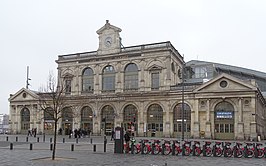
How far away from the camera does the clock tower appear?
2606 inches

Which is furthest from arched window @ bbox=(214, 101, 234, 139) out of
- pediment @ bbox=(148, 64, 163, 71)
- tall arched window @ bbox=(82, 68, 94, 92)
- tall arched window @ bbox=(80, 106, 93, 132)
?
tall arched window @ bbox=(82, 68, 94, 92)

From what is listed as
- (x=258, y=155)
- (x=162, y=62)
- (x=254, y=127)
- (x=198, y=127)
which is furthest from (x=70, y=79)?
(x=258, y=155)

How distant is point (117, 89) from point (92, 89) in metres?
5.94

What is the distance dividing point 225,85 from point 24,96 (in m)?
42.9

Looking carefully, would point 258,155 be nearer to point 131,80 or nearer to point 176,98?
point 176,98

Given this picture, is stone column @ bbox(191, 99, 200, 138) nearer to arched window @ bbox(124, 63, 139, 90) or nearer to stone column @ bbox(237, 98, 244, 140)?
stone column @ bbox(237, 98, 244, 140)

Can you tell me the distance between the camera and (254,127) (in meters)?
52.1

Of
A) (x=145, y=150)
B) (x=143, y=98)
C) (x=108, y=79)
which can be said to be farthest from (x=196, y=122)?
(x=145, y=150)

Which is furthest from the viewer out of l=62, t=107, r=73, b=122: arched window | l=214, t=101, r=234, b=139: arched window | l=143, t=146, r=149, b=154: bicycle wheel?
l=62, t=107, r=73, b=122: arched window

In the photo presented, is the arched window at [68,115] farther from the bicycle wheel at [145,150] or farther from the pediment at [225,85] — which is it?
the bicycle wheel at [145,150]

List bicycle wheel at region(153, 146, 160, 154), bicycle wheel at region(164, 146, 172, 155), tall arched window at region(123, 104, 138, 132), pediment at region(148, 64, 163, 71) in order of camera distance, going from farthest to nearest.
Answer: tall arched window at region(123, 104, 138, 132)
pediment at region(148, 64, 163, 71)
bicycle wheel at region(153, 146, 160, 154)
bicycle wheel at region(164, 146, 172, 155)

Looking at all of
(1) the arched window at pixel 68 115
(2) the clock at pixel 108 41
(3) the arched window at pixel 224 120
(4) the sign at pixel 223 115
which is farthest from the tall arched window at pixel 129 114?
(4) the sign at pixel 223 115

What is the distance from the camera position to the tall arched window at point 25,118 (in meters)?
73.4

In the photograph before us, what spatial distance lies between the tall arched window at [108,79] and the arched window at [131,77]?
2.88 metres
